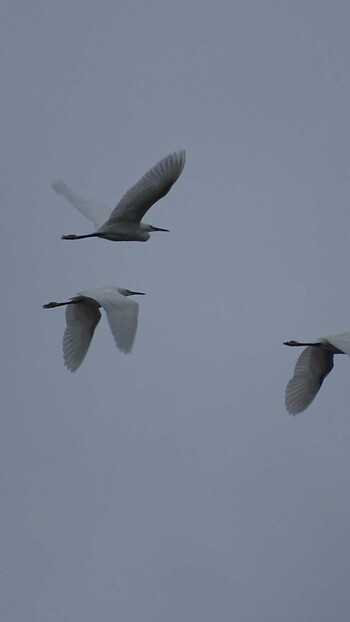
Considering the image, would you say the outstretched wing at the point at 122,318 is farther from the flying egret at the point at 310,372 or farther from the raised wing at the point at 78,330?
the flying egret at the point at 310,372

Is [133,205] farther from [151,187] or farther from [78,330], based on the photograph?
[78,330]

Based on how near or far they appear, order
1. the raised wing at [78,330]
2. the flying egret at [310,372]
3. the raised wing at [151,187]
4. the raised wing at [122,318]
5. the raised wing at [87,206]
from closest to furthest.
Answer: the raised wing at [122,318]
the raised wing at [151,187]
the flying egret at [310,372]
the raised wing at [78,330]
the raised wing at [87,206]

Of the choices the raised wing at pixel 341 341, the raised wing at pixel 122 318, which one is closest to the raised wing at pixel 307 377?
the raised wing at pixel 341 341

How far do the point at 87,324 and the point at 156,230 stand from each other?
252 cm

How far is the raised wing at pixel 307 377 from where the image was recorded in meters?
32.6

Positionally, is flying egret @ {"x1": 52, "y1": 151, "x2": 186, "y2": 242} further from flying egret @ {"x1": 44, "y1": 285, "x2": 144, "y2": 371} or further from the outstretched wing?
the outstretched wing

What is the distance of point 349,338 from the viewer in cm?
3212

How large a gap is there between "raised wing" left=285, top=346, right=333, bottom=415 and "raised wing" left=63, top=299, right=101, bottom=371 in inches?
164

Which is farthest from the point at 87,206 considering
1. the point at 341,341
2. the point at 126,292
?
the point at 341,341

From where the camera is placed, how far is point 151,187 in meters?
32.0

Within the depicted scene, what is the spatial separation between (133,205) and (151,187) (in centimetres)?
87

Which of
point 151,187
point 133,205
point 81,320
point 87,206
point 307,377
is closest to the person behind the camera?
point 151,187

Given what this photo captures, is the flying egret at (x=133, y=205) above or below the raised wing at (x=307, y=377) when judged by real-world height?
above

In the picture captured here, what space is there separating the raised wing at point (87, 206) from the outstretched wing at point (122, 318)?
4.11 meters
